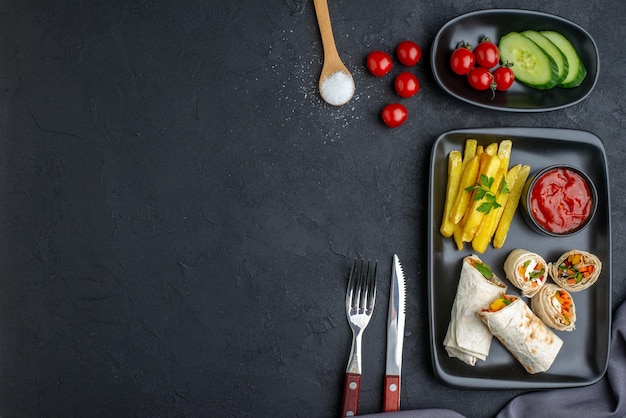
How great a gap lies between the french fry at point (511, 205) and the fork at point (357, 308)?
2.19ft

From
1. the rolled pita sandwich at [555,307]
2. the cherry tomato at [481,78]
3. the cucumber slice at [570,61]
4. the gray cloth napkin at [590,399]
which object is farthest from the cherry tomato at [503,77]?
the gray cloth napkin at [590,399]

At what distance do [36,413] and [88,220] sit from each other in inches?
42.5

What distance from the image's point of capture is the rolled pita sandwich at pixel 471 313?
9.53 ft

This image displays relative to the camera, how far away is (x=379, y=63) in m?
3.04

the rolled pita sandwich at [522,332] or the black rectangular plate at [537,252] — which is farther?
the black rectangular plate at [537,252]

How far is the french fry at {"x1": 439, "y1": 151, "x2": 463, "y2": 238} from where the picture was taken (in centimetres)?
298

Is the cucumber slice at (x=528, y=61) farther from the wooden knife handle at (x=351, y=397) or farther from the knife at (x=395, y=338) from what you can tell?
the wooden knife handle at (x=351, y=397)

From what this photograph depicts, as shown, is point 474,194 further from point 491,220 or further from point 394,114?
point 394,114

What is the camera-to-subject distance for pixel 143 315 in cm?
309

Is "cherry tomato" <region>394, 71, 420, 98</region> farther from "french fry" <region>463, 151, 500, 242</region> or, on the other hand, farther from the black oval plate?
"french fry" <region>463, 151, 500, 242</region>

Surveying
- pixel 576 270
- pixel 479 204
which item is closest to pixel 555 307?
pixel 576 270

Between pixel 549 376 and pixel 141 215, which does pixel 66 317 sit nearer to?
pixel 141 215

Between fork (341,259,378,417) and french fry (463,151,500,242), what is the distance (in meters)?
0.52

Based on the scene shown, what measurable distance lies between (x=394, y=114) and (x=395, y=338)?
1.18 meters
